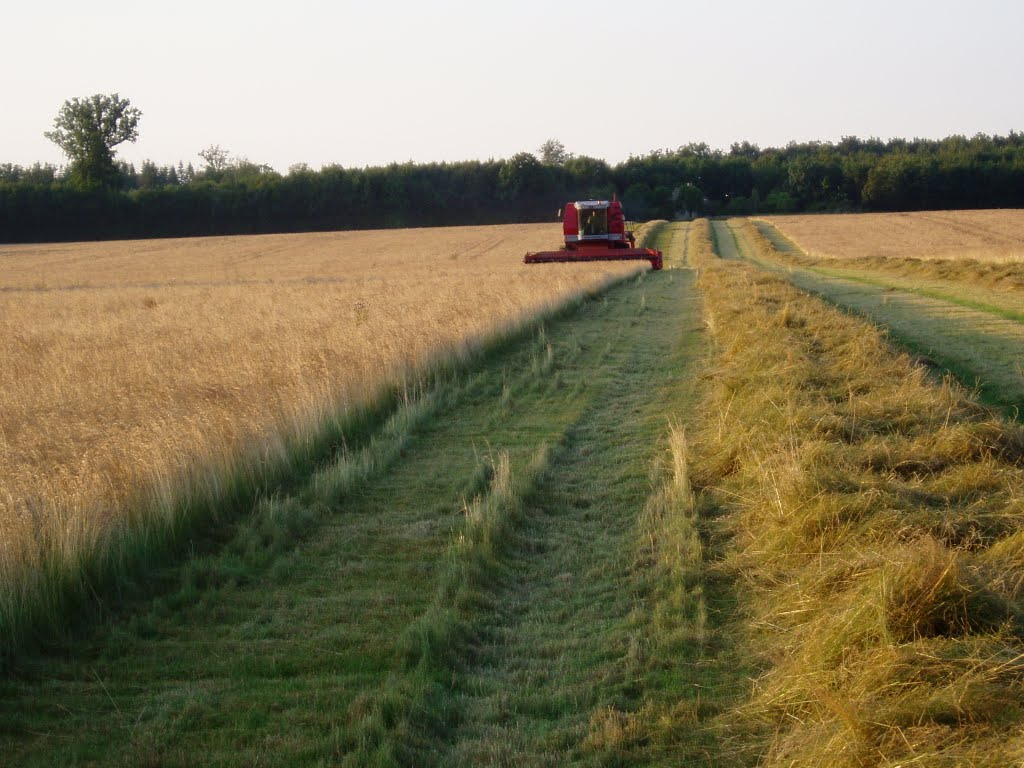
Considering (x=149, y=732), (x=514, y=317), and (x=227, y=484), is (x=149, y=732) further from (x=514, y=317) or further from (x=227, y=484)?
(x=514, y=317)

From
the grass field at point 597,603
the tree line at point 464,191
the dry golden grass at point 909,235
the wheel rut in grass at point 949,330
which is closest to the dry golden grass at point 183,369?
the grass field at point 597,603

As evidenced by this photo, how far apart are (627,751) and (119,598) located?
3.23 metres

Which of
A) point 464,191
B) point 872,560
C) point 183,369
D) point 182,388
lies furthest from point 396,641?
point 464,191

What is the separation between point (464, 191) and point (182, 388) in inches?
3410

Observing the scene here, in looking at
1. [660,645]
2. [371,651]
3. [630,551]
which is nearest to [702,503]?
[630,551]

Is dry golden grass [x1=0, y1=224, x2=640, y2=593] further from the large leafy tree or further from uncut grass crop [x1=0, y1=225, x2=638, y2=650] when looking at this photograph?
the large leafy tree

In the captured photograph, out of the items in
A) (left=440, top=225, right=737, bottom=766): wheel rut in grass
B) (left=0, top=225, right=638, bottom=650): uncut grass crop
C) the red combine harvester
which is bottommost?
(left=440, top=225, right=737, bottom=766): wheel rut in grass

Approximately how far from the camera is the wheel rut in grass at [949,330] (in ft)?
36.4

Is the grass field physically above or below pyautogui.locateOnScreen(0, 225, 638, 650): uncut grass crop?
below

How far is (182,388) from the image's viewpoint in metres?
10.2

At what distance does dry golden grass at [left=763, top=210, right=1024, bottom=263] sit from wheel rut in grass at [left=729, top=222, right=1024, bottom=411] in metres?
7.73

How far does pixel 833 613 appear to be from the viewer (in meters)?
4.53

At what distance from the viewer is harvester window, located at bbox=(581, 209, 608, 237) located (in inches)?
1446

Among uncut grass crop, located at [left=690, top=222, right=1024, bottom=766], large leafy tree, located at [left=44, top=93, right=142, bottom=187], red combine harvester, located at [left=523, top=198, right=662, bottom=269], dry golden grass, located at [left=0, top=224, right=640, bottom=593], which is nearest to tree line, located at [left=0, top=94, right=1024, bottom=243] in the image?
large leafy tree, located at [left=44, top=93, right=142, bottom=187]
